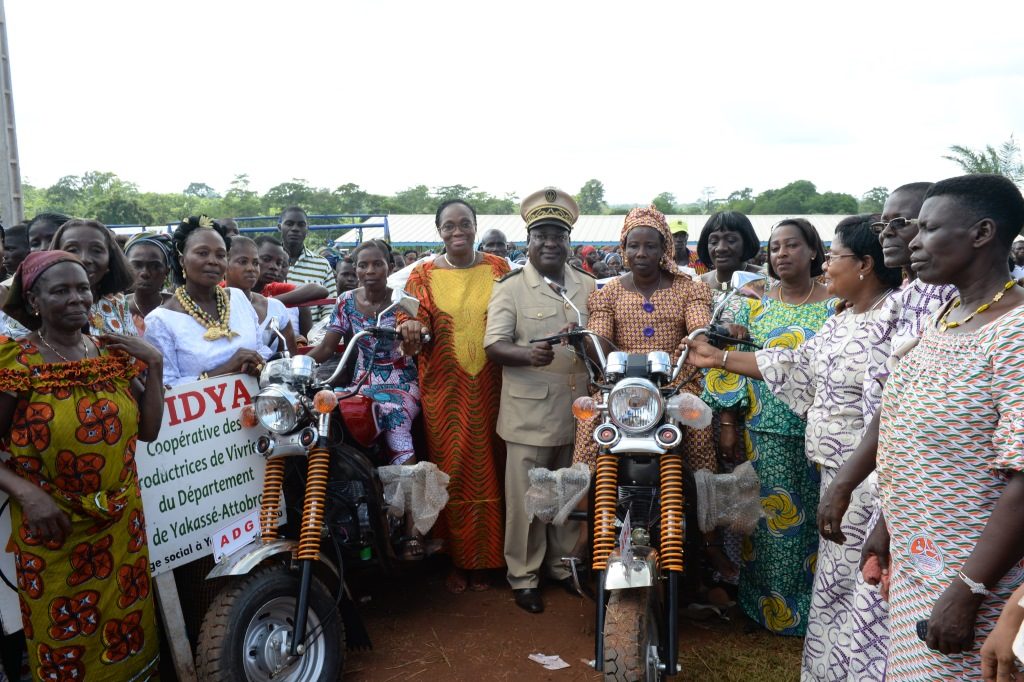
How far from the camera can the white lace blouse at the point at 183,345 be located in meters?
3.47

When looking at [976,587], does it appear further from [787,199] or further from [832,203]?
[787,199]

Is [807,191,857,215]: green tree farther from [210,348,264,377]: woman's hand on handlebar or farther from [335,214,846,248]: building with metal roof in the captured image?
[210,348,264,377]: woman's hand on handlebar

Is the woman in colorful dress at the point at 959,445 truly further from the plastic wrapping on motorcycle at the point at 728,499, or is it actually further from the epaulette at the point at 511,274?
the epaulette at the point at 511,274

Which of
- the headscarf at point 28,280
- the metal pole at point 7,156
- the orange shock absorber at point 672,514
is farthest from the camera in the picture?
the metal pole at point 7,156

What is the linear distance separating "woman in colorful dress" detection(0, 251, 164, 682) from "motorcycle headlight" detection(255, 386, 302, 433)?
1.58 feet

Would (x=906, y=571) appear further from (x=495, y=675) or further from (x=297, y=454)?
(x=297, y=454)

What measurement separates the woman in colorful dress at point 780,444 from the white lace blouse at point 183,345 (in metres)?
2.46

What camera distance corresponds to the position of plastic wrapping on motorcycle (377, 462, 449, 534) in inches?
155

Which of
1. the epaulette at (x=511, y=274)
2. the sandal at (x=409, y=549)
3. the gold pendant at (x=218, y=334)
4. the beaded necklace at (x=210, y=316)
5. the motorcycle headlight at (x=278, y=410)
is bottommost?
the sandal at (x=409, y=549)

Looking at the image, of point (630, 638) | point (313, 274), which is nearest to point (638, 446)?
point (630, 638)

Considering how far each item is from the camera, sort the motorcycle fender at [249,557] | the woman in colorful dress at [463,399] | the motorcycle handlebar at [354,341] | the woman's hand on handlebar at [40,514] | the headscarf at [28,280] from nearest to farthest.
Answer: the woman's hand on handlebar at [40,514] → the headscarf at [28,280] → the motorcycle fender at [249,557] → the motorcycle handlebar at [354,341] → the woman in colorful dress at [463,399]

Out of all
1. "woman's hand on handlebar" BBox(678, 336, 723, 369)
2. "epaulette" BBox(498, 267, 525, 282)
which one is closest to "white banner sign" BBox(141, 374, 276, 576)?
"epaulette" BBox(498, 267, 525, 282)

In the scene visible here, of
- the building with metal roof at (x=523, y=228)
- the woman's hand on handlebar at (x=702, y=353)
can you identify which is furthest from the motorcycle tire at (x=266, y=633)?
the building with metal roof at (x=523, y=228)

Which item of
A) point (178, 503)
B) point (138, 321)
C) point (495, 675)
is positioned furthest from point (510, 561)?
point (138, 321)
